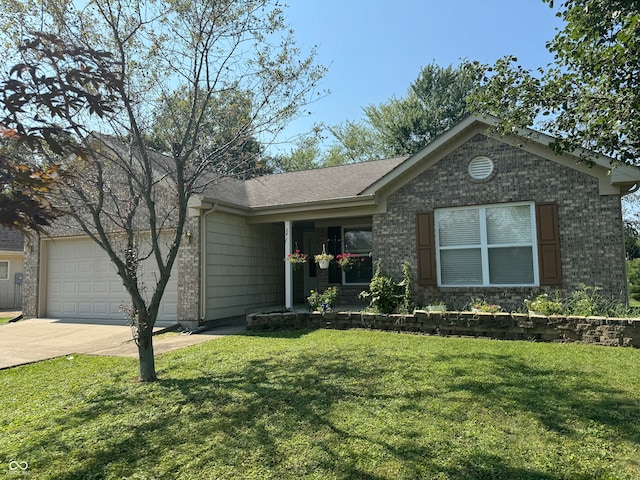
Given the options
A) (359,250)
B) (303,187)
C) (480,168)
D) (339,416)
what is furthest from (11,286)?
(339,416)

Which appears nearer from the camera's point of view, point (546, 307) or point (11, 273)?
point (546, 307)

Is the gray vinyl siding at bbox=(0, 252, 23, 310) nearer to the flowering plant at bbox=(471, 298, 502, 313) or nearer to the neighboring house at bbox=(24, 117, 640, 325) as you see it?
the neighboring house at bbox=(24, 117, 640, 325)

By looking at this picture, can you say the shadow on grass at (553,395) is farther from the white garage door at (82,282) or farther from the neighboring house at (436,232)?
the white garage door at (82,282)

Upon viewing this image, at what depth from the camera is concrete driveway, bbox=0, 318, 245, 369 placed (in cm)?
816

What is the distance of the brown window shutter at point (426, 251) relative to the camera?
978 cm

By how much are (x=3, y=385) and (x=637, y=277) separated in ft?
70.1

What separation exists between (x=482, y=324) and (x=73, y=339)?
29.3ft

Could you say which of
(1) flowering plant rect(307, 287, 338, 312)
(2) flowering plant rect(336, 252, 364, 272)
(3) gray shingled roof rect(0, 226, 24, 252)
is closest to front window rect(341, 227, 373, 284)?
(2) flowering plant rect(336, 252, 364, 272)

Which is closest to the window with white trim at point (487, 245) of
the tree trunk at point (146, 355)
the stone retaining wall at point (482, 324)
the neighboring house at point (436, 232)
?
the neighboring house at point (436, 232)

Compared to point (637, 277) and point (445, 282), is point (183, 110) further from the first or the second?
point (637, 277)

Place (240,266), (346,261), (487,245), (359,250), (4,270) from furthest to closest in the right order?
(4,270) → (359,250) → (240,266) → (346,261) → (487,245)

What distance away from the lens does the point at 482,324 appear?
819 centimetres

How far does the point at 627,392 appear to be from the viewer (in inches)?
191

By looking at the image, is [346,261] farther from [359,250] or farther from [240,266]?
[240,266]
